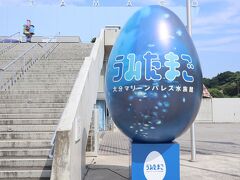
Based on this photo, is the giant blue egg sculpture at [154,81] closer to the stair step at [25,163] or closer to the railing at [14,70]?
the stair step at [25,163]

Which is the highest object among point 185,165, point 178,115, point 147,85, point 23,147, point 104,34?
point 104,34

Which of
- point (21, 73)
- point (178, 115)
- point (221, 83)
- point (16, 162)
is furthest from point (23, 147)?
point (221, 83)

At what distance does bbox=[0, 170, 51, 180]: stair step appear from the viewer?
727 centimetres

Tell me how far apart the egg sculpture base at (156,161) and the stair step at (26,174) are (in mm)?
1798

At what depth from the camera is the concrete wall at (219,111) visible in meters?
44.9

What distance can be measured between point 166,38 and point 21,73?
8721 mm

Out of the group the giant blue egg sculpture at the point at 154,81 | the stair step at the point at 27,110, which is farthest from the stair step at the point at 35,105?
the giant blue egg sculpture at the point at 154,81

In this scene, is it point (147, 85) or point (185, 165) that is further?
point (185, 165)

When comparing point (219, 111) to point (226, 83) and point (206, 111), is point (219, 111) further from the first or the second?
point (226, 83)

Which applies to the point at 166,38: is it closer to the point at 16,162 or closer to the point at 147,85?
the point at 147,85

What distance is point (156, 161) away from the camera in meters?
6.45

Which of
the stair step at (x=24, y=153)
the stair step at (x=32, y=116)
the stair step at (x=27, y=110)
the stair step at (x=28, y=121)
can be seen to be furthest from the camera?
the stair step at (x=27, y=110)

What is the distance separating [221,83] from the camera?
9531cm

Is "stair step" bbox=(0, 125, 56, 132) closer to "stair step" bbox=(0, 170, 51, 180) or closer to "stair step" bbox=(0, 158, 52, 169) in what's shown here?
"stair step" bbox=(0, 158, 52, 169)
